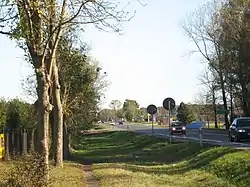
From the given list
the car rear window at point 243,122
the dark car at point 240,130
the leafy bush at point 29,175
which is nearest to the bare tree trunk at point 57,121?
the leafy bush at point 29,175

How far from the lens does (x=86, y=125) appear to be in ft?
173

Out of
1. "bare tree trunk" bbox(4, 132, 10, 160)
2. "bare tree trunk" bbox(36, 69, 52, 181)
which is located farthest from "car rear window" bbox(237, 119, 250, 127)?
"bare tree trunk" bbox(36, 69, 52, 181)

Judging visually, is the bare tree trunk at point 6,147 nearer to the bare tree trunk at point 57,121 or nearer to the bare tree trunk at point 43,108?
the bare tree trunk at point 57,121

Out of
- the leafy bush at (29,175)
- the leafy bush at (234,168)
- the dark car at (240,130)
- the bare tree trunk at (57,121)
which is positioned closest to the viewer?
the leafy bush at (29,175)

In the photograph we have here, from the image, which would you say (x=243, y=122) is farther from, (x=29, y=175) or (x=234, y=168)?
(x=29, y=175)

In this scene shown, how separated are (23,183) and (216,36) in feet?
173

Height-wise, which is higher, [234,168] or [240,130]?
[240,130]

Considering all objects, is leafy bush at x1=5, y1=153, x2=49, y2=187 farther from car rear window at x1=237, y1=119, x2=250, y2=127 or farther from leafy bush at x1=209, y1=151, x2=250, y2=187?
car rear window at x1=237, y1=119, x2=250, y2=127

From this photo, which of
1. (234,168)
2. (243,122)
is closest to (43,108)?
(234,168)

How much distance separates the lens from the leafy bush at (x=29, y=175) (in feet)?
43.1

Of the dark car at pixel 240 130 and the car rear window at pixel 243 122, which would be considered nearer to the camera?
the dark car at pixel 240 130

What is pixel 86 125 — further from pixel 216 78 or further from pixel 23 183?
pixel 23 183

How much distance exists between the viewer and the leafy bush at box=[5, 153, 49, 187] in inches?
517

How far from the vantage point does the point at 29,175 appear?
13.4 metres
